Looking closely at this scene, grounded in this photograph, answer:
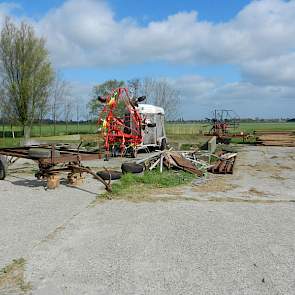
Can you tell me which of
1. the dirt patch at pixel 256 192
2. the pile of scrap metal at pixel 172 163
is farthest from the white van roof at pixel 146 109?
the dirt patch at pixel 256 192

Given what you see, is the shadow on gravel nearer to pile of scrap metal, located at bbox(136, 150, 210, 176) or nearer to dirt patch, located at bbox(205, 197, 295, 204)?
pile of scrap metal, located at bbox(136, 150, 210, 176)

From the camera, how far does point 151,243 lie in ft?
18.3

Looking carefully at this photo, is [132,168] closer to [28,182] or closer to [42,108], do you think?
[28,182]

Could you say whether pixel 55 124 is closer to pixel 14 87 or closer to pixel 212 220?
pixel 14 87

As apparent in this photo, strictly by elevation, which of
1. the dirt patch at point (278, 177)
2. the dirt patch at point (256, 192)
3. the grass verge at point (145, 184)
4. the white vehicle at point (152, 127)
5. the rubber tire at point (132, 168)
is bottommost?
the dirt patch at point (278, 177)

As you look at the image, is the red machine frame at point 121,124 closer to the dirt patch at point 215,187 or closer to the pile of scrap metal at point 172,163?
the pile of scrap metal at point 172,163

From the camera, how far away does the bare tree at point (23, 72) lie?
1308 inches

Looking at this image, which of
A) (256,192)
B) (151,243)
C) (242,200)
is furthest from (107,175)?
(151,243)

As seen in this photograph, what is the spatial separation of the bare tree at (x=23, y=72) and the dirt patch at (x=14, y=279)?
2990 centimetres

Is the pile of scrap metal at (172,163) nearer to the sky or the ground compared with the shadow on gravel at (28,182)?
nearer to the sky

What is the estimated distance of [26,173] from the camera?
1273cm

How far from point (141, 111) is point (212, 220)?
13305 mm

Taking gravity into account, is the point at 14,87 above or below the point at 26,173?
above

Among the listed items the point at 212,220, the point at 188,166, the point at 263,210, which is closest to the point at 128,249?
the point at 212,220
